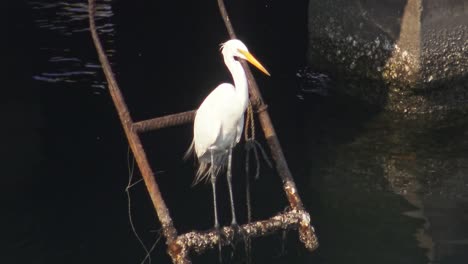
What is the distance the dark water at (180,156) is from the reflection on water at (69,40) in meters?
0.04

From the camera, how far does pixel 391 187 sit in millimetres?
9070

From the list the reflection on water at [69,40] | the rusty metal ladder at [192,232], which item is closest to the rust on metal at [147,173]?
the rusty metal ladder at [192,232]

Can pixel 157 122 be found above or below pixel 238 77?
below

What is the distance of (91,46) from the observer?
43.3 ft

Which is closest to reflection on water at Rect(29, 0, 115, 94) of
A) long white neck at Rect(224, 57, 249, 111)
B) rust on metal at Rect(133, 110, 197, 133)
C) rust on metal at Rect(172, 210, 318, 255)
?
rust on metal at Rect(133, 110, 197, 133)

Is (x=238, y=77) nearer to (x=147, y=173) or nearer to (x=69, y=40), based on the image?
(x=147, y=173)

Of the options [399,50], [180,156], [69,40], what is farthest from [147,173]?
[69,40]

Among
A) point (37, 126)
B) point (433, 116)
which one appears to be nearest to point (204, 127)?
point (37, 126)

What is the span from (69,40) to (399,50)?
5.61 meters

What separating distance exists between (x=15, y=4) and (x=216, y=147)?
371 inches

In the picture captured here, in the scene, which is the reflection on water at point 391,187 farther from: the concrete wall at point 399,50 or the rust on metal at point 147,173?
the rust on metal at point 147,173

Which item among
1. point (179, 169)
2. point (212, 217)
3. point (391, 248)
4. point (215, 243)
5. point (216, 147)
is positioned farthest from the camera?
point (179, 169)

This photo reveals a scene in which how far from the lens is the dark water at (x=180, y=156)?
7926mm

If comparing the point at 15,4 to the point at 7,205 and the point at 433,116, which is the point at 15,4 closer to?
the point at 7,205
